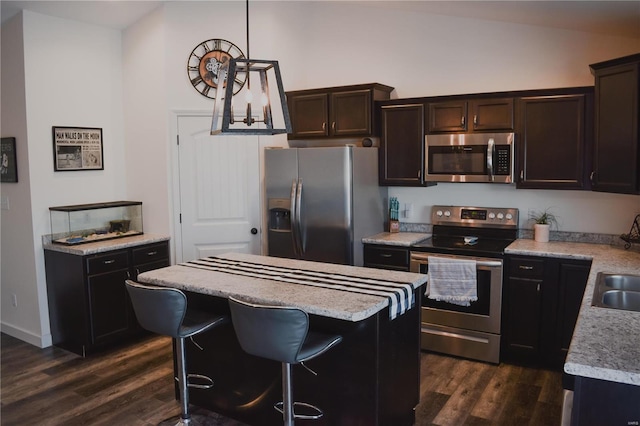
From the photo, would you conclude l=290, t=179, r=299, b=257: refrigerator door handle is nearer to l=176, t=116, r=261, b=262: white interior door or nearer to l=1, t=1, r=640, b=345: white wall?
l=176, t=116, r=261, b=262: white interior door

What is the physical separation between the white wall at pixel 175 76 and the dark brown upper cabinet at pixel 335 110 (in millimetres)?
283

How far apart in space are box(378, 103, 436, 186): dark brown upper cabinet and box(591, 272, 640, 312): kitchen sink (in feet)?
6.11

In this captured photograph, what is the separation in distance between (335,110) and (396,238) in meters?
1.28

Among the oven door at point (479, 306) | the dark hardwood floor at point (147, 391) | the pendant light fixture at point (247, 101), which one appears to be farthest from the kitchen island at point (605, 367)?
the pendant light fixture at point (247, 101)

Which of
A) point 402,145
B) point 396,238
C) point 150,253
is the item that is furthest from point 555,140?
point 150,253

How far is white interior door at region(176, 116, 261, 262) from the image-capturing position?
15.9 feet

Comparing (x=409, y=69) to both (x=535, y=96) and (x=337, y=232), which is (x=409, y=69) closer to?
(x=535, y=96)

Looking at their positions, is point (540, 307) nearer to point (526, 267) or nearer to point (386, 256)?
point (526, 267)

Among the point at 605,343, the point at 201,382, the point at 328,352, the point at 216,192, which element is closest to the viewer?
the point at 605,343

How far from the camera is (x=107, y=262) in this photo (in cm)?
439

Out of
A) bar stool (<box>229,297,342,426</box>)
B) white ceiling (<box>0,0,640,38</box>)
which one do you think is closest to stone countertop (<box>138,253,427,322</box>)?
bar stool (<box>229,297,342,426</box>)

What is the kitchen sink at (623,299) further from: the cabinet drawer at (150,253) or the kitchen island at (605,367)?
the cabinet drawer at (150,253)

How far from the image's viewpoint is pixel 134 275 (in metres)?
4.61

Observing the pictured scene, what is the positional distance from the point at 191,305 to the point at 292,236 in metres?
1.59
